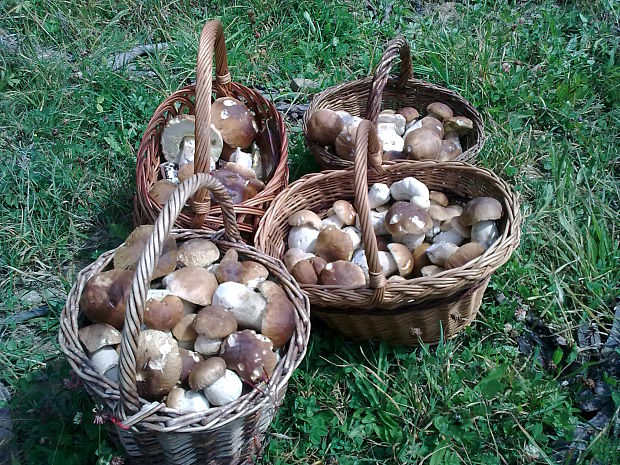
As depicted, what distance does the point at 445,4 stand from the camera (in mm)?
4930

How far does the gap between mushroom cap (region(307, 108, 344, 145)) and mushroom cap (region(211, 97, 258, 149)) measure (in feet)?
1.08

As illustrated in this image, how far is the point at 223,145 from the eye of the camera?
3.12 metres

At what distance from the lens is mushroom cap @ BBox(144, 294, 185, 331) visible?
6.79 feet

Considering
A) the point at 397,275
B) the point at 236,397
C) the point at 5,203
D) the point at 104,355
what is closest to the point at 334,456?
the point at 236,397

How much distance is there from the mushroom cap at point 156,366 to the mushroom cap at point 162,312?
0.10 metres

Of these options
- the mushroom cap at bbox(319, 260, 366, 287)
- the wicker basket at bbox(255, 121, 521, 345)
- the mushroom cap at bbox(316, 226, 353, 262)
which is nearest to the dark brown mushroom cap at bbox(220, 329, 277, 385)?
the wicker basket at bbox(255, 121, 521, 345)

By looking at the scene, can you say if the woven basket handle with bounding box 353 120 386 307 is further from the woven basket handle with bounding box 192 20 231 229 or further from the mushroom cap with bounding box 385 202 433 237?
the woven basket handle with bounding box 192 20 231 229

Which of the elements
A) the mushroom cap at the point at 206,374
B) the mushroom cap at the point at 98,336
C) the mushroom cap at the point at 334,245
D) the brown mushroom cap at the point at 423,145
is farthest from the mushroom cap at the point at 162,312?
the brown mushroom cap at the point at 423,145

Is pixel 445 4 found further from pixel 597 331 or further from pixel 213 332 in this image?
pixel 213 332

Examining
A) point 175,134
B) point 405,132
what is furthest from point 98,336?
point 405,132

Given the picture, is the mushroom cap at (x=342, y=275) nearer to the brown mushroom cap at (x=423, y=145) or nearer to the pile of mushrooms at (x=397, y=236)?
the pile of mushrooms at (x=397, y=236)

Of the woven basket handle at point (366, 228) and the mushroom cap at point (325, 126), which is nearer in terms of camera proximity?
the woven basket handle at point (366, 228)

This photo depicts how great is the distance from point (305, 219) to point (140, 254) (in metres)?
0.80

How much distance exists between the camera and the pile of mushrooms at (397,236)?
96.6 inches
